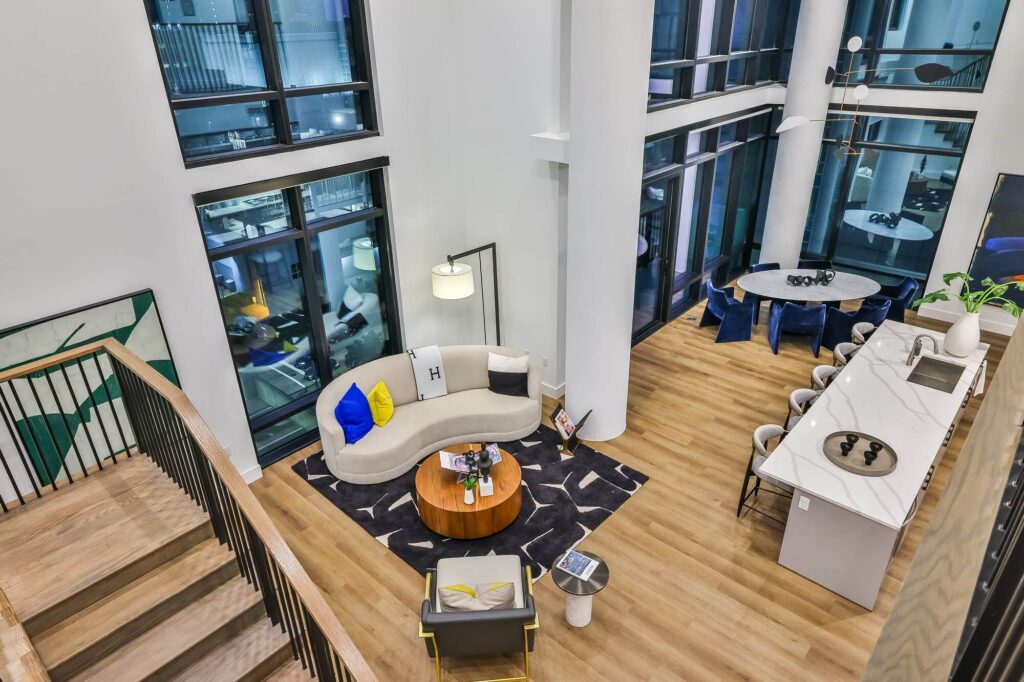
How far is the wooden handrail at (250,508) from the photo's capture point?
9.24 ft

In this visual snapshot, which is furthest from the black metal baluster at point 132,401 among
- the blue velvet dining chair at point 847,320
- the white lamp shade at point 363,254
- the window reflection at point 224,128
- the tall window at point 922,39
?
the tall window at point 922,39

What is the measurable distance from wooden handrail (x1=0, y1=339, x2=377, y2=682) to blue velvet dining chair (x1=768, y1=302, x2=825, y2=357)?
7855mm

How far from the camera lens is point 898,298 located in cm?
916

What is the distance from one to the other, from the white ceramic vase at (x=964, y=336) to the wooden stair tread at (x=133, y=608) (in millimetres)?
7057

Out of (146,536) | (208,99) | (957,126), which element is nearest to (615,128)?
(208,99)

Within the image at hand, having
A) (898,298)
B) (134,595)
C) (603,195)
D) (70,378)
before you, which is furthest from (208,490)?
(898,298)

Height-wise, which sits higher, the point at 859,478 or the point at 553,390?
the point at 859,478

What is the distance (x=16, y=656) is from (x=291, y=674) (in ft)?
4.52

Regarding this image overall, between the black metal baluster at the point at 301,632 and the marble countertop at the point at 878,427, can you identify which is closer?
the black metal baluster at the point at 301,632

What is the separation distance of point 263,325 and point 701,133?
6.92 m

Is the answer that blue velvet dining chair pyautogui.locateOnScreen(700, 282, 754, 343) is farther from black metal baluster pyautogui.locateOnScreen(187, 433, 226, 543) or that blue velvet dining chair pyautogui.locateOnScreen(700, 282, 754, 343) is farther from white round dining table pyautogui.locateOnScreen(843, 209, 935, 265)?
black metal baluster pyautogui.locateOnScreen(187, 433, 226, 543)

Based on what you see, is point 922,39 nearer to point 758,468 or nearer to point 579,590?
point 758,468

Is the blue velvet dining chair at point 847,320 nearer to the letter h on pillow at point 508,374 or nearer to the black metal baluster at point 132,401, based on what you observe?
the letter h on pillow at point 508,374

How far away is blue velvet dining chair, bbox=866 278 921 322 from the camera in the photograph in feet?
29.7
